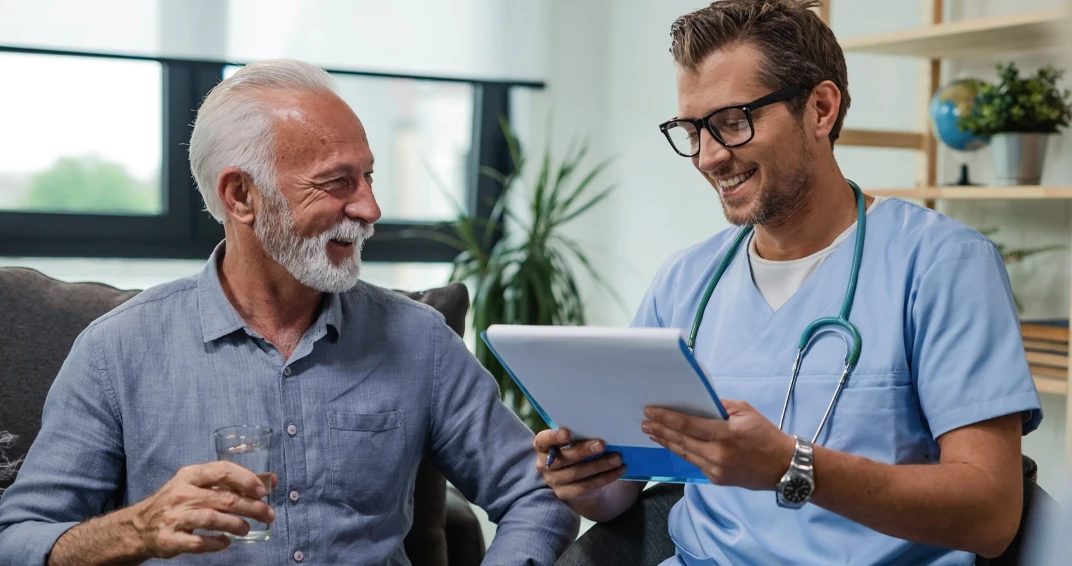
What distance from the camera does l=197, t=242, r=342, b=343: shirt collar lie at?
156 cm

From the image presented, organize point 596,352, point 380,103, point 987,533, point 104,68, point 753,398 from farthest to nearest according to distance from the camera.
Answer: point 380,103
point 104,68
point 753,398
point 987,533
point 596,352

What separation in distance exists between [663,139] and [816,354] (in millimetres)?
2626

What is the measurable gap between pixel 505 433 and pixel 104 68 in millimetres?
2640

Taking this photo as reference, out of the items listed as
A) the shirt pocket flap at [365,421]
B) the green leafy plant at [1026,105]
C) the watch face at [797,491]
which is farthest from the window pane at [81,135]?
the watch face at [797,491]

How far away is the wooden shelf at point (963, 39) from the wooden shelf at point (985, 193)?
0.31 metres

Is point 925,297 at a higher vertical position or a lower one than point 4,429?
higher

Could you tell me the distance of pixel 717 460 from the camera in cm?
→ 114

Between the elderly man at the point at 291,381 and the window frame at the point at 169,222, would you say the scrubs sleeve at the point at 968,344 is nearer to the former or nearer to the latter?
the elderly man at the point at 291,381

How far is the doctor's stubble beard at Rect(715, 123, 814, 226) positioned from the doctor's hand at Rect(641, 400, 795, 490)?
0.39 m

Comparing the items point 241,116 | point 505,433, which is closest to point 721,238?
point 505,433

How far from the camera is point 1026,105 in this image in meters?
2.33

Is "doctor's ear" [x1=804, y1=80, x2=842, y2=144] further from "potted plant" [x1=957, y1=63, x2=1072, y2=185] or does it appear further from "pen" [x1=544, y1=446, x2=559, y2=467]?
"potted plant" [x1=957, y1=63, x2=1072, y2=185]

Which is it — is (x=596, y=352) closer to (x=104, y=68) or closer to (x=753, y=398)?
(x=753, y=398)

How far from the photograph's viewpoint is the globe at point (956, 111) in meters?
2.47
